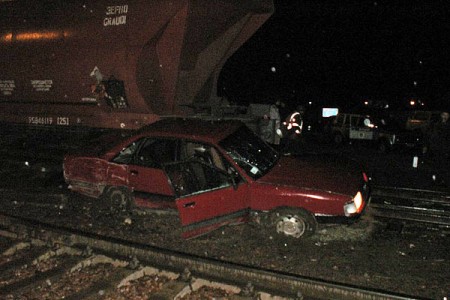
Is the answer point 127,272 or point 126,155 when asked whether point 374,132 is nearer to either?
point 126,155

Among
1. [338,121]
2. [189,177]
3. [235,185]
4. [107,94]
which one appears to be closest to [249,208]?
[235,185]

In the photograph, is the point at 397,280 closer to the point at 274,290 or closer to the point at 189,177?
the point at 274,290

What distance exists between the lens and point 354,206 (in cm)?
582

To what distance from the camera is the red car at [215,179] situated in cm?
580

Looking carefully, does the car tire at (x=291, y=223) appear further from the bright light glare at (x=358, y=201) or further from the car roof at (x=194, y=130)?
the car roof at (x=194, y=130)

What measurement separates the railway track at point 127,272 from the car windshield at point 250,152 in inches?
66.6

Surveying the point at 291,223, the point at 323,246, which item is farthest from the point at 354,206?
the point at 291,223

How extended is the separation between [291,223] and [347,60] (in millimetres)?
27994

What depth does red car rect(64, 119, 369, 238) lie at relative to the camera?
5801mm

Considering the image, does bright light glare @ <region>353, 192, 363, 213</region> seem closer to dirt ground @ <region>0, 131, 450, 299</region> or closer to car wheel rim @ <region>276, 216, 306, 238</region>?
dirt ground @ <region>0, 131, 450, 299</region>

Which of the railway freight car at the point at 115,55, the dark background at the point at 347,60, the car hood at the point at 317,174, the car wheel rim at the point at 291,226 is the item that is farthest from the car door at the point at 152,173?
the dark background at the point at 347,60

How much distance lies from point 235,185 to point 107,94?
4390 mm

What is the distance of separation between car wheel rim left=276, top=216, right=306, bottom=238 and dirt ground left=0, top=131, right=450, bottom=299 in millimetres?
160

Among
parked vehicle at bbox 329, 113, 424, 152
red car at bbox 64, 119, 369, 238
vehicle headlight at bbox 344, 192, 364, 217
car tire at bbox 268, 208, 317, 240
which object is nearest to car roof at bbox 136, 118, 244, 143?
red car at bbox 64, 119, 369, 238
